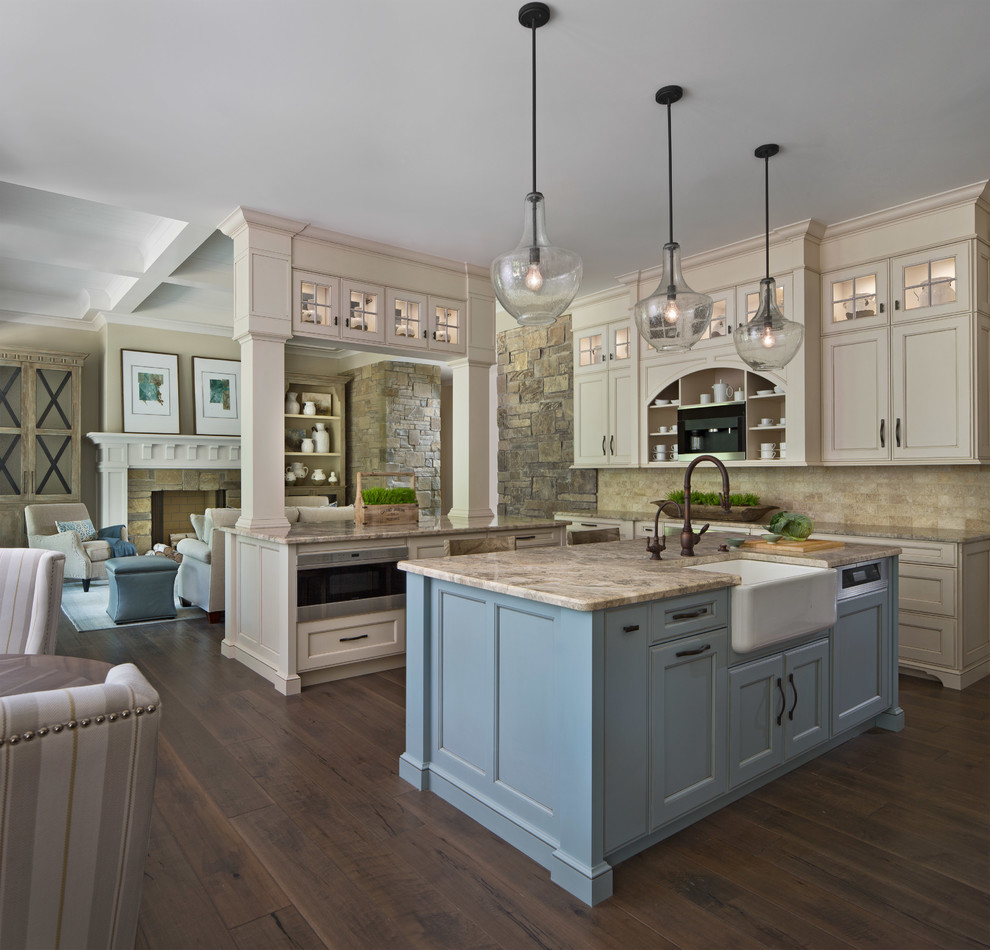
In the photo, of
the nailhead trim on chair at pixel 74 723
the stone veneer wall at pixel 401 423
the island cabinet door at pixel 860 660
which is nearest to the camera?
the nailhead trim on chair at pixel 74 723

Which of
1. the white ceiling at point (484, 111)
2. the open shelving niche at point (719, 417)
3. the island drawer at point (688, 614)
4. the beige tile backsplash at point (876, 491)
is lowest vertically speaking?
the island drawer at point (688, 614)

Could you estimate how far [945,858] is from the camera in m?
2.16

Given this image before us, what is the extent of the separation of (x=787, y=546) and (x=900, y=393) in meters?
2.05

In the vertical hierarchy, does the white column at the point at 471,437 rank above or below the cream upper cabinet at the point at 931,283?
below

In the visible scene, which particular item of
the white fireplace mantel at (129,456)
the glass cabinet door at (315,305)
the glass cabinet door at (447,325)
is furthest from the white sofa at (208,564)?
the white fireplace mantel at (129,456)

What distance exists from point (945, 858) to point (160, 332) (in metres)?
8.79

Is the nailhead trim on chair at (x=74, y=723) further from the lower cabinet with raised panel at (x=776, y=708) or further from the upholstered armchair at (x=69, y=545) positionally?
the upholstered armchair at (x=69, y=545)

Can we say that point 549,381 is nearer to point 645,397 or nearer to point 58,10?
point 645,397

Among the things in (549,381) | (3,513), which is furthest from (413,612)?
(3,513)

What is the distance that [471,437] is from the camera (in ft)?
17.6

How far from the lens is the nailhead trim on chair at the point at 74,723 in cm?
83

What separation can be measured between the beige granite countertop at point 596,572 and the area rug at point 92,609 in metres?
4.00

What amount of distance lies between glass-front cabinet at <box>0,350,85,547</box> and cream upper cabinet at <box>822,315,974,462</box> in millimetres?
7989

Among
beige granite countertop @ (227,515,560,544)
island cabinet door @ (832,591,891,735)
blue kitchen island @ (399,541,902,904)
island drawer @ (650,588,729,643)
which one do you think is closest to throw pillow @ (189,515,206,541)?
beige granite countertop @ (227,515,560,544)
